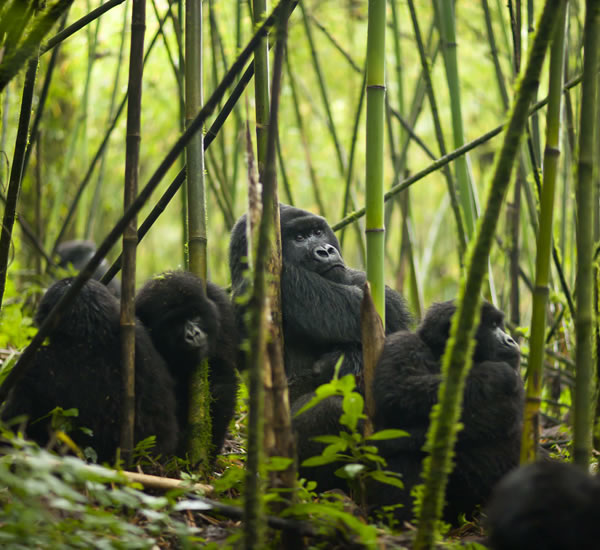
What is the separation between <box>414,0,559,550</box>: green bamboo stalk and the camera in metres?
1.53

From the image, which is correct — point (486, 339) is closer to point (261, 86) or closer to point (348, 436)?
point (348, 436)

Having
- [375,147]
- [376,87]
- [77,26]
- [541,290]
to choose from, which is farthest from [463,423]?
[77,26]

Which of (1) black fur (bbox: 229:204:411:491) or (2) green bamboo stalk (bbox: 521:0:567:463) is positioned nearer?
(2) green bamboo stalk (bbox: 521:0:567:463)

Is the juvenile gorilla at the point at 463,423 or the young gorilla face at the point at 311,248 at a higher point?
the young gorilla face at the point at 311,248

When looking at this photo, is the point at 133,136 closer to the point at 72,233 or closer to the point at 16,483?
the point at 16,483

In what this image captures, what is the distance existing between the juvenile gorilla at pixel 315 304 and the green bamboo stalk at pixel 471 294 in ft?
5.12

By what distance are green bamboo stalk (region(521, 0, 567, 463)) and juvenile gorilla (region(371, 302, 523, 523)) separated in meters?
0.65

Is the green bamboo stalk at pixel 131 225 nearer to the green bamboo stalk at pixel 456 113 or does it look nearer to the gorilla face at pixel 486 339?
the gorilla face at pixel 486 339

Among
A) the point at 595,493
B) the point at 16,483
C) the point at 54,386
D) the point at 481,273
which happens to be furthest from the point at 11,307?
the point at 595,493

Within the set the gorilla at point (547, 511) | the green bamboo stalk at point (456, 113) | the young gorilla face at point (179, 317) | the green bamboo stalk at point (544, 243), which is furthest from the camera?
the green bamboo stalk at point (456, 113)

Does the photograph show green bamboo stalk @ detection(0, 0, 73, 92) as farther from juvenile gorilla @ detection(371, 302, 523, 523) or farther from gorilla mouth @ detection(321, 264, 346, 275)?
gorilla mouth @ detection(321, 264, 346, 275)

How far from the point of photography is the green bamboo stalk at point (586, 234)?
5.19 feet

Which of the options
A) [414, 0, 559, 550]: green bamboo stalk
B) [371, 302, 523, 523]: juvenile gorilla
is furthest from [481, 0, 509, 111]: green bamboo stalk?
→ [414, 0, 559, 550]: green bamboo stalk

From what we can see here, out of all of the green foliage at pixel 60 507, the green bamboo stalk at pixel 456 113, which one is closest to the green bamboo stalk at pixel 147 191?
the green foliage at pixel 60 507
